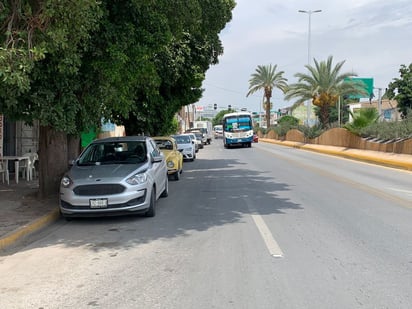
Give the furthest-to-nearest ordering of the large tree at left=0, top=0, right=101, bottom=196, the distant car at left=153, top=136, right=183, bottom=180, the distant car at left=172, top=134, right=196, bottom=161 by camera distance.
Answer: the distant car at left=172, top=134, right=196, bottom=161
the distant car at left=153, top=136, right=183, bottom=180
the large tree at left=0, top=0, right=101, bottom=196

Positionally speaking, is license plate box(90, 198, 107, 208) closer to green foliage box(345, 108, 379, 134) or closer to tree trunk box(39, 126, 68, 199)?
tree trunk box(39, 126, 68, 199)

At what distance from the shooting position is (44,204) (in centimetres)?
1062

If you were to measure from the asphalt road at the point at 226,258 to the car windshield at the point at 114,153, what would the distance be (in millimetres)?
1325

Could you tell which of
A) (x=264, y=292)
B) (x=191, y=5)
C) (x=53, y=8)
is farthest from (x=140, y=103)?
(x=264, y=292)

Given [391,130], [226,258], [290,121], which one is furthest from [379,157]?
[290,121]

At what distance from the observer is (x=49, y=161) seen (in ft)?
38.0

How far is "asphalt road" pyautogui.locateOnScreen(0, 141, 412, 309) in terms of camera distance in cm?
489

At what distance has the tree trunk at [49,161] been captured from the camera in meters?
11.5

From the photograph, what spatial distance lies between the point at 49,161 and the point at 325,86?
34147mm

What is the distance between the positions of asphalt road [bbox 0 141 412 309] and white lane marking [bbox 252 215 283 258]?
1.2 inches

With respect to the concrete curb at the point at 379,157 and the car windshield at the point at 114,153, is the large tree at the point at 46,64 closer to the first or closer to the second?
the car windshield at the point at 114,153

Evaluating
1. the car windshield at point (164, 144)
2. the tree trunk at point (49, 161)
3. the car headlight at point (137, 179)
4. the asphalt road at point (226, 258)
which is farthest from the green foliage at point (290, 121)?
the car headlight at point (137, 179)

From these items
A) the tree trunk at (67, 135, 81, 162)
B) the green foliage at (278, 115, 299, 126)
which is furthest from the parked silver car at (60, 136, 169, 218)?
the green foliage at (278, 115, 299, 126)

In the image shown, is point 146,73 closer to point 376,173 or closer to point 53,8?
point 53,8
